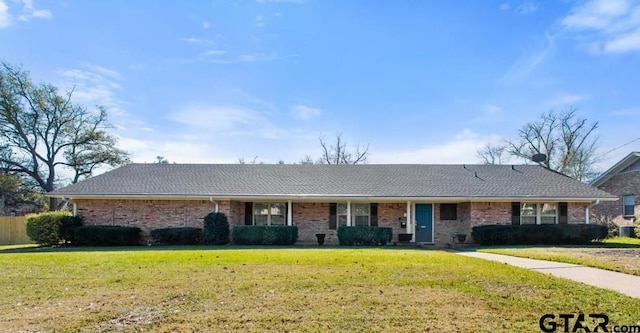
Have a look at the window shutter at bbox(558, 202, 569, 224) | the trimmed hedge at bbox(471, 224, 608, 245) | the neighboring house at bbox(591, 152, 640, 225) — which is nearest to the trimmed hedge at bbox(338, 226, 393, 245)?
the trimmed hedge at bbox(471, 224, 608, 245)

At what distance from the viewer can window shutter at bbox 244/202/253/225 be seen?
797 inches

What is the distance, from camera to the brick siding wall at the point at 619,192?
24.5 m

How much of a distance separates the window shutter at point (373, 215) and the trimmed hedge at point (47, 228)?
13.1 m

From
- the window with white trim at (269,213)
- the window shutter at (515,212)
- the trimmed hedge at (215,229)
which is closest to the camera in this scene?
the trimmed hedge at (215,229)

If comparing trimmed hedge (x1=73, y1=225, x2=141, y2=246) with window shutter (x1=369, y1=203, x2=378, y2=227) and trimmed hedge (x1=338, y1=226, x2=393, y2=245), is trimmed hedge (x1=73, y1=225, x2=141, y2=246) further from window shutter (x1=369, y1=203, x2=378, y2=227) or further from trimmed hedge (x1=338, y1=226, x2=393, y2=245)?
window shutter (x1=369, y1=203, x2=378, y2=227)

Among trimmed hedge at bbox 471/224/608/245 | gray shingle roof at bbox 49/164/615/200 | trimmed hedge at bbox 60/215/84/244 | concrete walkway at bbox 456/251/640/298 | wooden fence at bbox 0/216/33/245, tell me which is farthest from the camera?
wooden fence at bbox 0/216/33/245

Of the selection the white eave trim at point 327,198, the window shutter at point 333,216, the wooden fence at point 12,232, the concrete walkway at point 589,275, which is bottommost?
the wooden fence at point 12,232

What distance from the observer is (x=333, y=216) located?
65.5ft

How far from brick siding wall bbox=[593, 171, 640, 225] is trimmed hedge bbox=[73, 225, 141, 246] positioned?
2560 centimetres

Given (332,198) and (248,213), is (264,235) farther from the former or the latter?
(332,198)

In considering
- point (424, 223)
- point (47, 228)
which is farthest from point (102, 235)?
point (424, 223)

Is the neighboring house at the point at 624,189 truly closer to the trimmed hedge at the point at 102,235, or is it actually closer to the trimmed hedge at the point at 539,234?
the trimmed hedge at the point at 539,234

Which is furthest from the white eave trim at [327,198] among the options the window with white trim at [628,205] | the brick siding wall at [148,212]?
the window with white trim at [628,205]

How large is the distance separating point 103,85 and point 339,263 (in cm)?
1477
